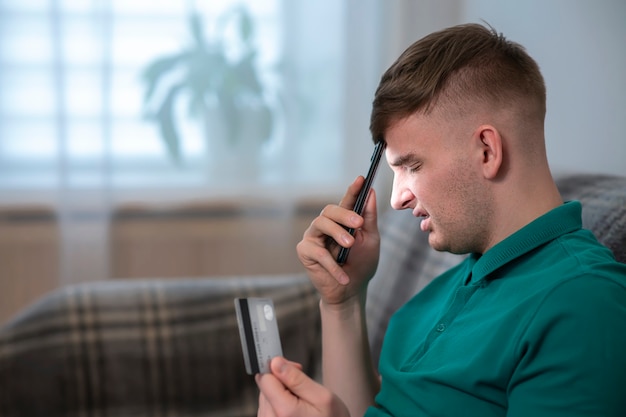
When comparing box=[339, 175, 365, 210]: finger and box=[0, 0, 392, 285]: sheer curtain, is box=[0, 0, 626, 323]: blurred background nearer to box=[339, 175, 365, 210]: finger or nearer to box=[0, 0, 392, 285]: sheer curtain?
box=[0, 0, 392, 285]: sheer curtain

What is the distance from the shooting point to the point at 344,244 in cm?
106

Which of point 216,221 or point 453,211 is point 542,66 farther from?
point 216,221

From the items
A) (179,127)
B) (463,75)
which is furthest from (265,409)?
(179,127)

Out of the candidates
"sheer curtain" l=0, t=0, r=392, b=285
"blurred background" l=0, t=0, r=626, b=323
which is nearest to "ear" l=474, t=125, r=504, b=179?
"blurred background" l=0, t=0, r=626, b=323

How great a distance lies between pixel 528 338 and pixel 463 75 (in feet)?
1.12

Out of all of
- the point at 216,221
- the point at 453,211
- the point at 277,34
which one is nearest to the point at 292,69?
the point at 277,34

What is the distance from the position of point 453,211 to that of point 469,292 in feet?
0.35

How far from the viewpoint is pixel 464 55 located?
3.15 ft

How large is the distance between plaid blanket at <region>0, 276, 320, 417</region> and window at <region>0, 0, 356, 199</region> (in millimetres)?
640

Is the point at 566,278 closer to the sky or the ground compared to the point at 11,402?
closer to the sky

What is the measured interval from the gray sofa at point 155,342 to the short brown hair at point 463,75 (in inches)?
20.3

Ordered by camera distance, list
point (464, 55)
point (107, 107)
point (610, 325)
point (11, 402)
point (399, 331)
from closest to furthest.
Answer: point (610, 325) → point (464, 55) → point (399, 331) → point (11, 402) → point (107, 107)

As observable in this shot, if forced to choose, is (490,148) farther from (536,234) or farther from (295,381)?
(295,381)

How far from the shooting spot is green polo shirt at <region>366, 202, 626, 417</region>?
0.75 m
